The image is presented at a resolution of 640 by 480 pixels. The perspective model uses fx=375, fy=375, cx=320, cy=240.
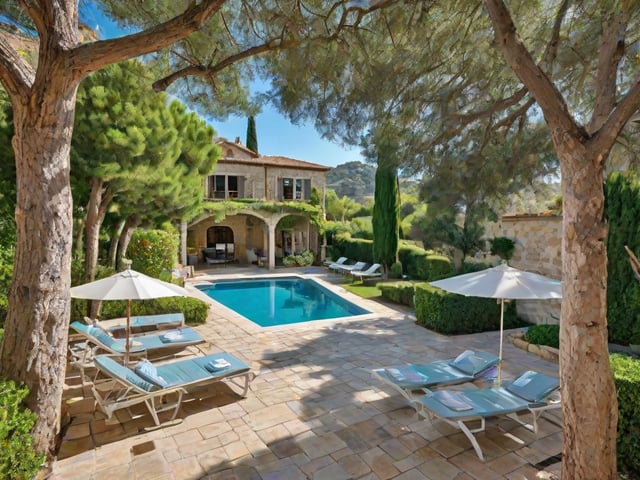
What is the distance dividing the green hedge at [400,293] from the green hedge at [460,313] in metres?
2.63

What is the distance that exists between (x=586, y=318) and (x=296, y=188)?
22.7 meters

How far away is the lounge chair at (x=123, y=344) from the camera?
260 inches

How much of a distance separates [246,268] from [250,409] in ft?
58.4

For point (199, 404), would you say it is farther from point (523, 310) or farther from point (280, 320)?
point (523, 310)

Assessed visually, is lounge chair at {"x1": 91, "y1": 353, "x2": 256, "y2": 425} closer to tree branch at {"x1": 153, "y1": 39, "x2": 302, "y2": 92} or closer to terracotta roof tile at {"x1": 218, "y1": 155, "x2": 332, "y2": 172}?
tree branch at {"x1": 153, "y1": 39, "x2": 302, "y2": 92}

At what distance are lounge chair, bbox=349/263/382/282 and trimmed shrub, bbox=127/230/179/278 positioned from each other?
28.3ft

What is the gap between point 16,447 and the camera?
3449 millimetres

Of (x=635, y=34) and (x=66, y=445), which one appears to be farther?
(x=635, y=34)

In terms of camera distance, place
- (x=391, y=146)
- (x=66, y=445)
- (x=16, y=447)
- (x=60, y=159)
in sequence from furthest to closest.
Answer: (x=391, y=146)
(x=66, y=445)
(x=60, y=159)
(x=16, y=447)

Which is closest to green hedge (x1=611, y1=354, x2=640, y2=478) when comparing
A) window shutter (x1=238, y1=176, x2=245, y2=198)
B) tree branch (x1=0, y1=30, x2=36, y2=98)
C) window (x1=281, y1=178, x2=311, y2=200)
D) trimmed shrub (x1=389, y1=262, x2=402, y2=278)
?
tree branch (x1=0, y1=30, x2=36, y2=98)

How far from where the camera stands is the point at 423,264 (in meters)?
17.6

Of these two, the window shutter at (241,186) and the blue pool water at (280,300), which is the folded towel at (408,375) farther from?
the window shutter at (241,186)

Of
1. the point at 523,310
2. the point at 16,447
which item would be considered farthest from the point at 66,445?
the point at 523,310

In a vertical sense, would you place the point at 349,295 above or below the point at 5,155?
below
